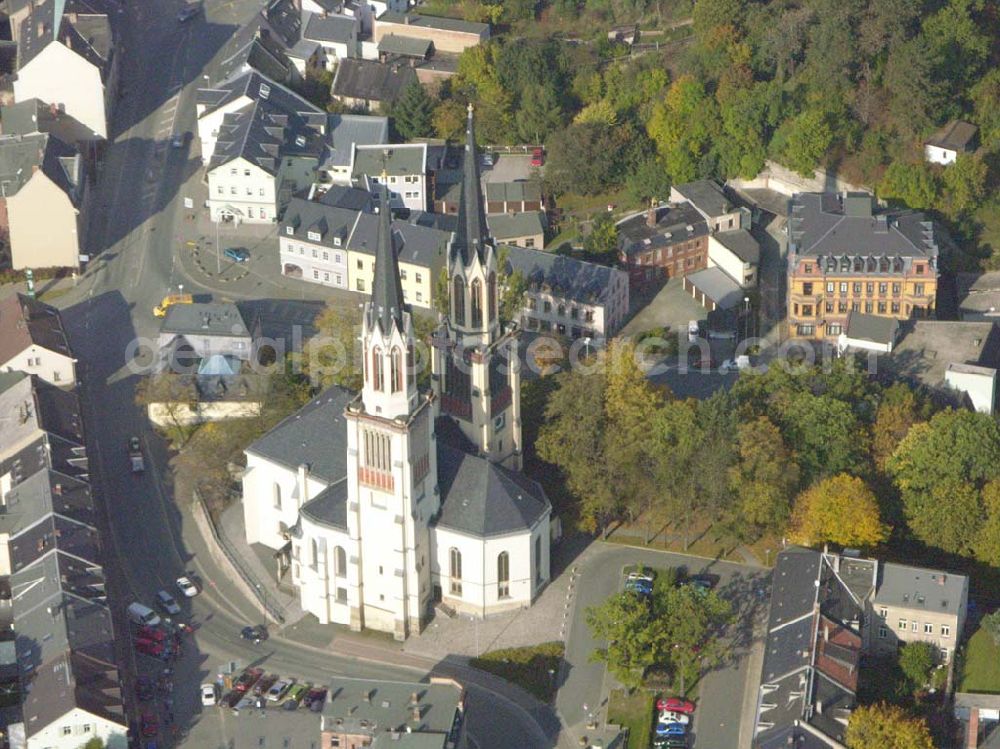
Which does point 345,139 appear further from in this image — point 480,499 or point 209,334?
point 480,499

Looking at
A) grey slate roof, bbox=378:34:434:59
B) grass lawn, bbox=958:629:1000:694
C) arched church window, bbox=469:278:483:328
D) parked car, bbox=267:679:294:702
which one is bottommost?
parked car, bbox=267:679:294:702

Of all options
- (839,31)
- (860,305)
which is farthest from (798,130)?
(860,305)

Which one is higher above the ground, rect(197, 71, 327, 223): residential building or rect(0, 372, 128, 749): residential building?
rect(197, 71, 327, 223): residential building

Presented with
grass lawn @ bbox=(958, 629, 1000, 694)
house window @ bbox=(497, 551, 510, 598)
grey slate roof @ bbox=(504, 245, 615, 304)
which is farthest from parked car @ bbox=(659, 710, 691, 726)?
grey slate roof @ bbox=(504, 245, 615, 304)

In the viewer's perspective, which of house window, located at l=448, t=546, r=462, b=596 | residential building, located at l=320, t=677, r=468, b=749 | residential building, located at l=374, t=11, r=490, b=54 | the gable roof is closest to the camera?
residential building, located at l=320, t=677, r=468, b=749

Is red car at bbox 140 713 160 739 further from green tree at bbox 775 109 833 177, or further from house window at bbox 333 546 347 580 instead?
green tree at bbox 775 109 833 177

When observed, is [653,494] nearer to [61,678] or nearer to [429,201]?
[61,678]

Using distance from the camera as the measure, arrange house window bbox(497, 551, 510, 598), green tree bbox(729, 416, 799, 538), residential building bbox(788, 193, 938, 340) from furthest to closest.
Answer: residential building bbox(788, 193, 938, 340) < green tree bbox(729, 416, 799, 538) < house window bbox(497, 551, 510, 598)
